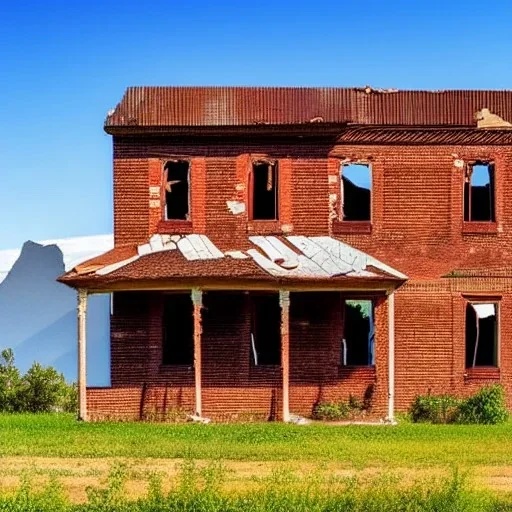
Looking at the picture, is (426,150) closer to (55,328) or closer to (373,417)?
(373,417)

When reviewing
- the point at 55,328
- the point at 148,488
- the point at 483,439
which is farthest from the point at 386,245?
the point at 55,328

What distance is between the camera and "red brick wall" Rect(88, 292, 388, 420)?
2833 centimetres

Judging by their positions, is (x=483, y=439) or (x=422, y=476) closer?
(x=422, y=476)

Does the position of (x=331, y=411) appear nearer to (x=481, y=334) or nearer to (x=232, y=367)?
(x=232, y=367)

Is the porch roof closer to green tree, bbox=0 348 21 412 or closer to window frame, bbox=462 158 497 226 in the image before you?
window frame, bbox=462 158 497 226

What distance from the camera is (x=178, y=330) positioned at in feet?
94.5

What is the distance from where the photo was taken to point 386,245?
2938cm

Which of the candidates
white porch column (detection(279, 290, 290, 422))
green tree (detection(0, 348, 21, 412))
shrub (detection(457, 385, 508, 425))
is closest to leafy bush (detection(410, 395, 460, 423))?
shrub (detection(457, 385, 508, 425))

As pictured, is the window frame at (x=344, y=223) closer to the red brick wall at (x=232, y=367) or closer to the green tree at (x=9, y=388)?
the red brick wall at (x=232, y=367)

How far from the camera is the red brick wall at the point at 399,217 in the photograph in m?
29.1

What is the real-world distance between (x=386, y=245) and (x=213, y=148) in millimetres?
4234

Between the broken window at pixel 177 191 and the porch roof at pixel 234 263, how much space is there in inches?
25.5

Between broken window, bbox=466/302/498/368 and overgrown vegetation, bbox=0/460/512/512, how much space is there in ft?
42.9

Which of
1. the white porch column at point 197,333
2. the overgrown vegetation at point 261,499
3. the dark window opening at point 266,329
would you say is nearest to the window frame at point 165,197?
the dark window opening at point 266,329
